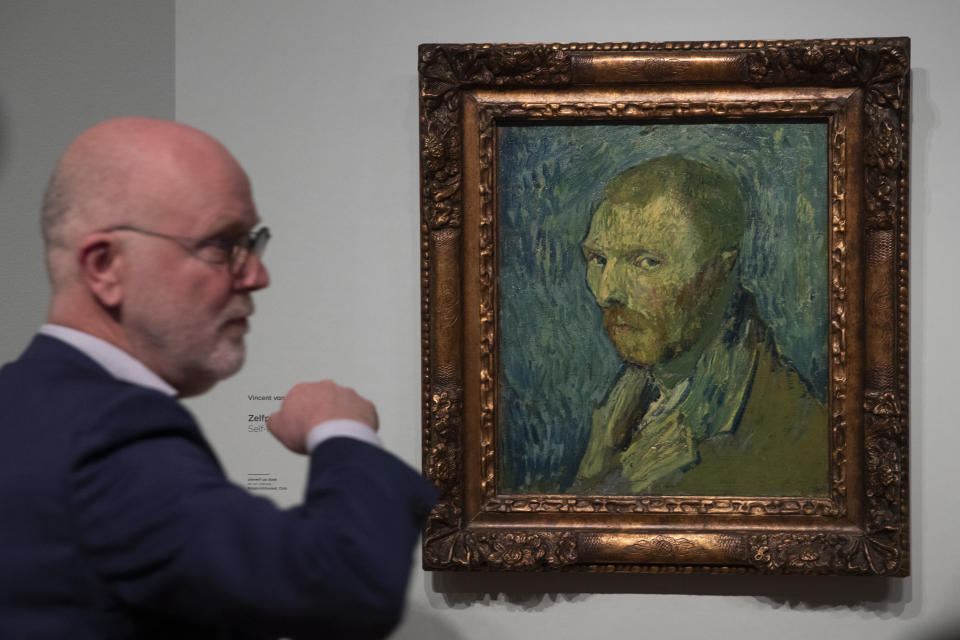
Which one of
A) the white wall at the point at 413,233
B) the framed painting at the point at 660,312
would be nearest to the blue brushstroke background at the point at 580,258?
the framed painting at the point at 660,312

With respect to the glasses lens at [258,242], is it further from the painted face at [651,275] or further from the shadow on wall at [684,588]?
the shadow on wall at [684,588]

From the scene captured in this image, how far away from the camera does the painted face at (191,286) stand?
1.07m

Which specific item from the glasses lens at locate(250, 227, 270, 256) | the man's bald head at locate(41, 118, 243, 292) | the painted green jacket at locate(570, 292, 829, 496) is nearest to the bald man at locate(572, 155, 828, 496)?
the painted green jacket at locate(570, 292, 829, 496)

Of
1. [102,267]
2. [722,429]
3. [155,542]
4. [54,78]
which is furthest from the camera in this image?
[54,78]

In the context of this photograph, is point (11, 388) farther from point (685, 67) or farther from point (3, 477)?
point (685, 67)

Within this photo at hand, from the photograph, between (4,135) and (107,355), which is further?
(4,135)

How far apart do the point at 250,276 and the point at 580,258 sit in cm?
101

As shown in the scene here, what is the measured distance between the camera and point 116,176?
1081 millimetres

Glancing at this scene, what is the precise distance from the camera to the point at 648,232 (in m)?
2.03

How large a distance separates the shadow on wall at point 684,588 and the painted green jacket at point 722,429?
0.65 feet

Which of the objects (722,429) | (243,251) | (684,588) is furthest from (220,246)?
(684,588)

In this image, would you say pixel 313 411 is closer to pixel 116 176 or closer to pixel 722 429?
pixel 116 176

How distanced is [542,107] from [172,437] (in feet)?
4.12

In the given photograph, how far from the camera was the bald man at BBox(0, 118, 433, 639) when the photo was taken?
897mm
